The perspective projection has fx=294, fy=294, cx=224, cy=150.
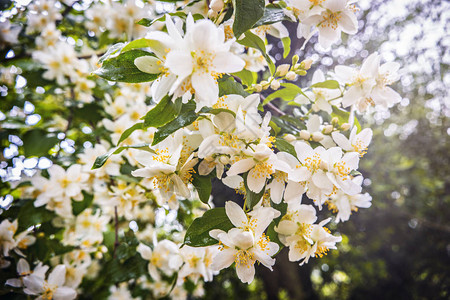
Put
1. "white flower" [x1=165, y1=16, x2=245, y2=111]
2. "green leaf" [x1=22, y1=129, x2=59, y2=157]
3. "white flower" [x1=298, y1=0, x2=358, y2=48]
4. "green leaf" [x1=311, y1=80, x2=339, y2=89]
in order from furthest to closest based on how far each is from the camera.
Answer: "green leaf" [x1=22, y1=129, x2=59, y2=157] → "green leaf" [x1=311, y1=80, x2=339, y2=89] → "white flower" [x1=298, y1=0, x2=358, y2=48] → "white flower" [x1=165, y1=16, x2=245, y2=111]

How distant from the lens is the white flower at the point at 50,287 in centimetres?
119

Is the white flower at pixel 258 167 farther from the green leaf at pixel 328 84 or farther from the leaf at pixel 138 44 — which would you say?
the green leaf at pixel 328 84

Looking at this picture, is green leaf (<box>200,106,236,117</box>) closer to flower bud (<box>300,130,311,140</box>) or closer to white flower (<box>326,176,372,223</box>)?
flower bud (<box>300,130,311,140</box>)

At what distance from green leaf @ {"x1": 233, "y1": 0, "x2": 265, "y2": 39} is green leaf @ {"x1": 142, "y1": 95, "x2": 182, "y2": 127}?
0.68 ft

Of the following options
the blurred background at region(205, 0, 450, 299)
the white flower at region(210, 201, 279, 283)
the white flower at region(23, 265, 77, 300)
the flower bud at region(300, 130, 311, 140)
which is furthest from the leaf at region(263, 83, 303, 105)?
the blurred background at region(205, 0, 450, 299)

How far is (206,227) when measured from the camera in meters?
0.77

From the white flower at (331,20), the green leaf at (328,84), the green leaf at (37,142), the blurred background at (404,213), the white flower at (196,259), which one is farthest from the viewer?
the blurred background at (404,213)

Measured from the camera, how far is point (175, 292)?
239 cm

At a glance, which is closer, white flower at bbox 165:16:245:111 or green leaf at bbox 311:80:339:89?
white flower at bbox 165:16:245:111

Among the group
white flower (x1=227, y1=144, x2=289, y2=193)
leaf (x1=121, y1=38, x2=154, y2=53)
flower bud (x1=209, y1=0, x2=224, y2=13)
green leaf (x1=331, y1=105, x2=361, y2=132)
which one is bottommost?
green leaf (x1=331, y1=105, x2=361, y2=132)

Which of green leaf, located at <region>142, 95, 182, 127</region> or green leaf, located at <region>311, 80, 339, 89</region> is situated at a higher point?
green leaf, located at <region>142, 95, 182, 127</region>

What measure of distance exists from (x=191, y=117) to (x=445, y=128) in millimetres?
4972

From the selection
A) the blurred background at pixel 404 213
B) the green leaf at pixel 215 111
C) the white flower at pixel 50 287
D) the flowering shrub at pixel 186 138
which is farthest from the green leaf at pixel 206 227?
the blurred background at pixel 404 213

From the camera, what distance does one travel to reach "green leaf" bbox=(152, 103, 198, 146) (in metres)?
0.66
